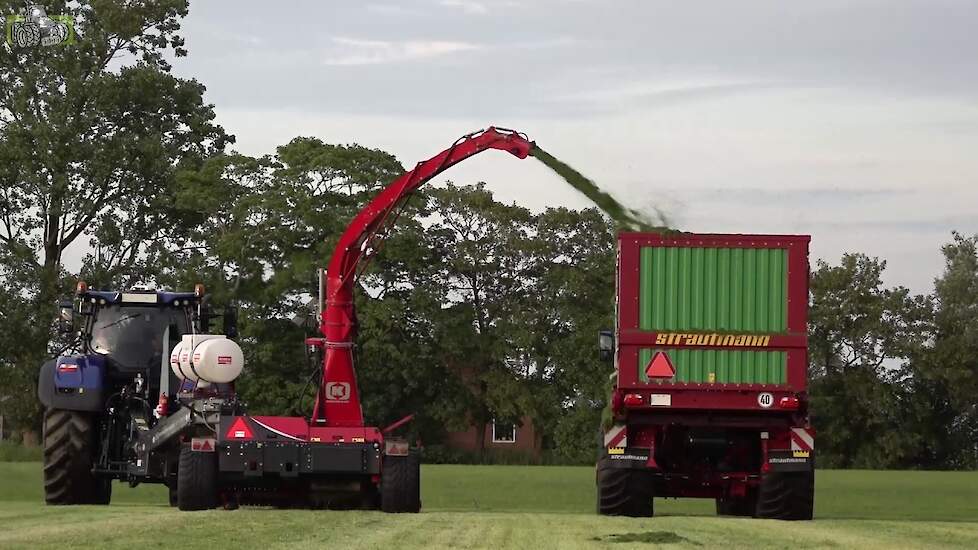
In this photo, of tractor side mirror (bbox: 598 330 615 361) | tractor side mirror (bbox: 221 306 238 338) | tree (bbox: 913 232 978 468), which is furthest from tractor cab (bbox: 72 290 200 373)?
tree (bbox: 913 232 978 468)

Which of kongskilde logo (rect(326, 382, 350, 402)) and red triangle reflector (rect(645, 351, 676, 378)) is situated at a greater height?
red triangle reflector (rect(645, 351, 676, 378))

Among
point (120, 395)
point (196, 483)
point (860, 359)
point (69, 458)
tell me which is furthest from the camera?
point (860, 359)

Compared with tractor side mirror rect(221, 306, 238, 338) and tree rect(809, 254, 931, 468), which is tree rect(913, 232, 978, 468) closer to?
tree rect(809, 254, 931, 468)

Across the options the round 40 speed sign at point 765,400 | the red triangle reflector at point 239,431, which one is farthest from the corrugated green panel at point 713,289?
the red triangle reflector at point 239,431

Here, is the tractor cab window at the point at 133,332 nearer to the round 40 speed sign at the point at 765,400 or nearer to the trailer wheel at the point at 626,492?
the trailer wheel at the point at 626,492

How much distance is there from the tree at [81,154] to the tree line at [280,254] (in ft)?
0.24

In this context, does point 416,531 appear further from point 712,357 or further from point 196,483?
point 712,357

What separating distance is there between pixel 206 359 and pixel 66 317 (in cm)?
238

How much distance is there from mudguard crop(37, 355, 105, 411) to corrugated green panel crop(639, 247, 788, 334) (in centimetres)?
745

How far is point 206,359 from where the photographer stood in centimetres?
2353

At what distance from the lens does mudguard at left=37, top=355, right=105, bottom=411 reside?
971 inches

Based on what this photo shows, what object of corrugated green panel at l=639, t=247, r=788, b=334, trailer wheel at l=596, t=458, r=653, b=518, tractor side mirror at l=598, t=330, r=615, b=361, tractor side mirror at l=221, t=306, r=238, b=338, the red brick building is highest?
corrugated green panel at l=639, t=247, r=788, b=334

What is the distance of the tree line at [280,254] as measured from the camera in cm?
6531

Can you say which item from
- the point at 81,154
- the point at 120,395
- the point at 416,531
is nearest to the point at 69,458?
the point at 120,395
